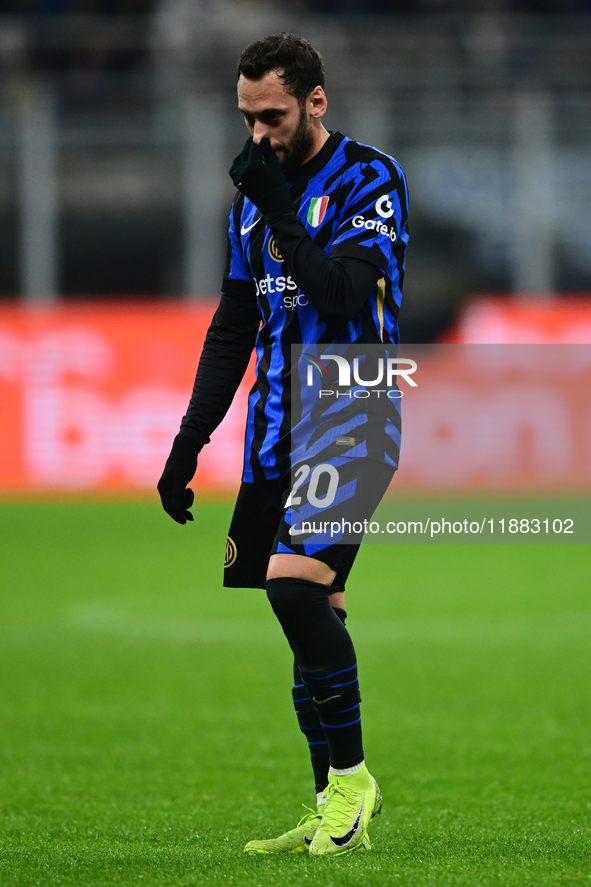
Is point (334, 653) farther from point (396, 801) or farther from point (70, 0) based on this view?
point (70, 0)

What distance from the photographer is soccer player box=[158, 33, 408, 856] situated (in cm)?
283

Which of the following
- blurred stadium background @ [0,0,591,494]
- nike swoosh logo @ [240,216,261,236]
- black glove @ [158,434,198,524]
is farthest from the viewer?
blurred stadium background @ [0,0,591,494]

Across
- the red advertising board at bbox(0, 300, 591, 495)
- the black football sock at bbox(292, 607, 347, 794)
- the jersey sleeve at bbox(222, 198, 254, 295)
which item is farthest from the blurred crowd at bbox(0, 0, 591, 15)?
the black football sock at bbox(292, 607, 347, 794)

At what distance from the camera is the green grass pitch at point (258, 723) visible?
9.48 ft

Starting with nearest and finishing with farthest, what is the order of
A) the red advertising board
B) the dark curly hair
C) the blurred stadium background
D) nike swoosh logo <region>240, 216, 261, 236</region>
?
the dark curly hair < nike swoosh logo <region>240, 216, 261, 236</region> < the red advertising board < the blurred stadium background

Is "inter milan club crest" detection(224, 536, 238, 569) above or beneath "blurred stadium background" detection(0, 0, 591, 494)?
beneath

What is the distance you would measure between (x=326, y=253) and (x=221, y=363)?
20.5 inches

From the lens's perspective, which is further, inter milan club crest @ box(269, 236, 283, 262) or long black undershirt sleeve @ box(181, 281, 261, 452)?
long black undershirt sleeve @ box(181, 281, 261, 452)

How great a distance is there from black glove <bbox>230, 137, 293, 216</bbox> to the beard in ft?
0.32

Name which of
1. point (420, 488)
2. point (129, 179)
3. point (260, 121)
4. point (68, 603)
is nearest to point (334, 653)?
point (260, 121)

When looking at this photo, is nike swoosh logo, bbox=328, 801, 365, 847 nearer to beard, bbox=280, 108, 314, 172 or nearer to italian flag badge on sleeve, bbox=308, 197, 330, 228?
italian flag badge on sleeve, bbox=308, 197, 330, 228

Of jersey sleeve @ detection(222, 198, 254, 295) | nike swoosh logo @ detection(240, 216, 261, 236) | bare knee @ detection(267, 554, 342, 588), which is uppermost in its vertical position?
nike swoosh logo @ detection(240, 216, 261, 236)

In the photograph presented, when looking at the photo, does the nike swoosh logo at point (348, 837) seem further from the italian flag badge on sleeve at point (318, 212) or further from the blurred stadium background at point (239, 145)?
the blurred stadium background at point (239, 145)

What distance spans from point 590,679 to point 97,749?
101 inches
